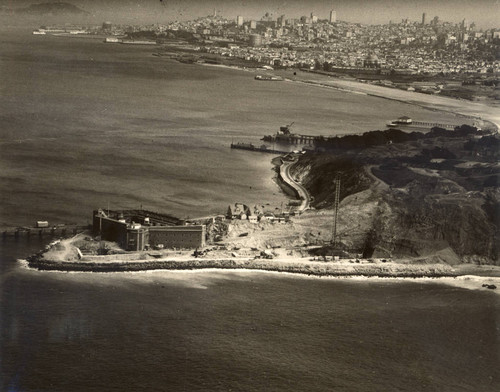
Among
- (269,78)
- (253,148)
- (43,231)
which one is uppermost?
(269,78)

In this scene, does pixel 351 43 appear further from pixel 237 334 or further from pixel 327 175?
pixel 237 334

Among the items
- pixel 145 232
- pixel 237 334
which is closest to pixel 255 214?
pixel 145 232

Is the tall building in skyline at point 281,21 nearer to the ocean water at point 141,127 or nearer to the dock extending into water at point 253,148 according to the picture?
the ocean water at point 141,127

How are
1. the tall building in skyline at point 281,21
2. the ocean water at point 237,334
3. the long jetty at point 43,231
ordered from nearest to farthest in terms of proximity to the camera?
the ocean water at point 237,334 < the long jetty at point 43,231 < the tall building in skyline at point 281,21

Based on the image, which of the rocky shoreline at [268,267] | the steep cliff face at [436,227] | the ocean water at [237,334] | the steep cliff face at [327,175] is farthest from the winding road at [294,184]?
the ocean water at [237,334]

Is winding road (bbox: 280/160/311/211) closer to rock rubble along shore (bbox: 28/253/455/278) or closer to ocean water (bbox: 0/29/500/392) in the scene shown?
ocean water (bbox: 0/29/500/392)

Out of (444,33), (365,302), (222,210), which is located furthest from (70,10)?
(365,302)
